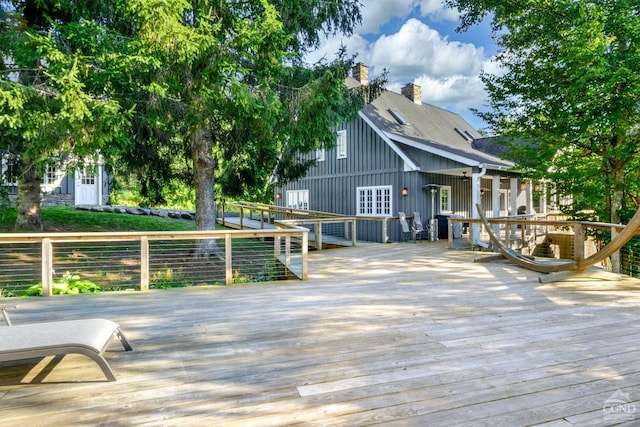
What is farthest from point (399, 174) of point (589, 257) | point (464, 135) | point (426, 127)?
point (464, 135)

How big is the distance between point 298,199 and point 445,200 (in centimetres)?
617

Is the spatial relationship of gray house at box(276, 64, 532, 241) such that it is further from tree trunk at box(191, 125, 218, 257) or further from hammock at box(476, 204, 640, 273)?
tree trunk at box(191, 125, 218, 257)

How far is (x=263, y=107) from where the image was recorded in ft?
22.8

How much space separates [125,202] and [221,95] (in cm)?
1336

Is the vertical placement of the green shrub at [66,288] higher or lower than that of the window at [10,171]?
lower

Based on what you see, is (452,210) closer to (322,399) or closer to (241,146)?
(241,146)

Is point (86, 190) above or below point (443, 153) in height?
below

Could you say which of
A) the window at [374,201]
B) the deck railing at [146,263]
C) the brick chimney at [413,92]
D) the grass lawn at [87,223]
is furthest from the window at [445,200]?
the grass lawn at [87,223]

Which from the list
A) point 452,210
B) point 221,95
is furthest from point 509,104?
point 221,95

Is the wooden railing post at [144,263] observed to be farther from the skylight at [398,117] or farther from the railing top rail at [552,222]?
the skylight at [398,117]

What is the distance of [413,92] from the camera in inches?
699

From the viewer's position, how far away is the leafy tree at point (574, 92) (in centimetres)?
777

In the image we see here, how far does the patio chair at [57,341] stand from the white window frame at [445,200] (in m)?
11.8

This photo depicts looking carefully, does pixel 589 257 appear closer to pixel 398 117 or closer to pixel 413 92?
pixel 398 117
